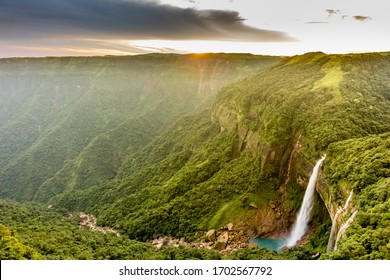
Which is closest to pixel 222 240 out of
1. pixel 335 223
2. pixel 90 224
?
pixel 335 223

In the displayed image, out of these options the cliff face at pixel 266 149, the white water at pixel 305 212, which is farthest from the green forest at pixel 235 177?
the white water at pixel 305 212

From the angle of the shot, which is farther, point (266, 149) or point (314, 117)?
point (266, 149)

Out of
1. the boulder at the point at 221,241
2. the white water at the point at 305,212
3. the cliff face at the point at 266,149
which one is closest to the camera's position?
the white water at the point at 305,212

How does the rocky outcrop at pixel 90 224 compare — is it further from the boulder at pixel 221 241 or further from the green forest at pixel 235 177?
the boulder at pixel 221 241

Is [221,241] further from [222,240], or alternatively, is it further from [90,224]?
[90,224]
